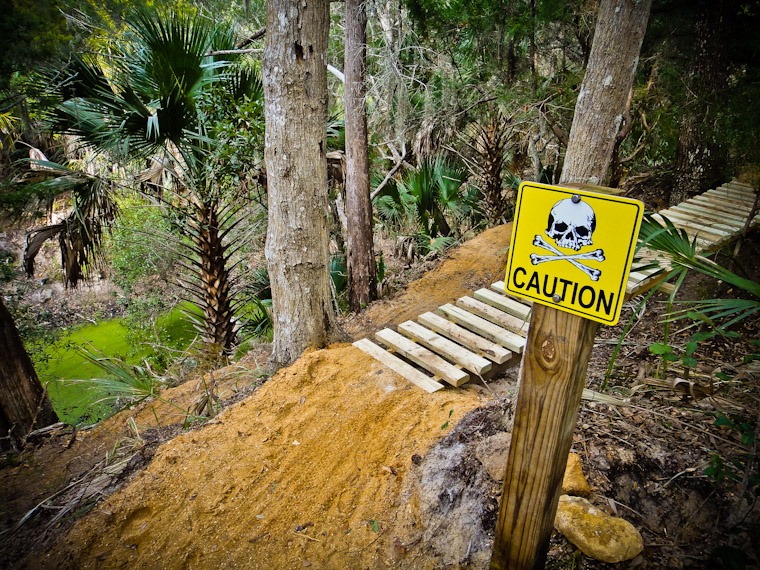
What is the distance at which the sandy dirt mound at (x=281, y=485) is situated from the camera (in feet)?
7.27

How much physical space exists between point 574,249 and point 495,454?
1.61 m

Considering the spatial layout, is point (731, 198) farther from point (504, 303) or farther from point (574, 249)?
point (574, 249)

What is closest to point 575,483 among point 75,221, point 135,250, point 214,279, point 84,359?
point 214,279

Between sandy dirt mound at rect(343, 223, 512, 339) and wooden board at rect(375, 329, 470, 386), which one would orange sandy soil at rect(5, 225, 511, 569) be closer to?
wooden board at rect(375, 329, 470, 386)

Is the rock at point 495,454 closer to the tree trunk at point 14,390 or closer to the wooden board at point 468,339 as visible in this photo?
the wooden board at point 468,339

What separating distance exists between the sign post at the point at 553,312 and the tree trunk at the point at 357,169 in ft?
16.3

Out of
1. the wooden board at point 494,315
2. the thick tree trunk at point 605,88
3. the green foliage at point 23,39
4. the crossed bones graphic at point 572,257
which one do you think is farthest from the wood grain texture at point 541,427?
the green foliage at point 23,39

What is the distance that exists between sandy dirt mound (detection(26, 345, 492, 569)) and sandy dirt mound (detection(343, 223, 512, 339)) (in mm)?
2217

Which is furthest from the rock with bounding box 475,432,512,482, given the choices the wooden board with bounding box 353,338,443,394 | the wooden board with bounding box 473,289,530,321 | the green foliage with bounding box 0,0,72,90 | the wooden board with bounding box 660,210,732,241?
the green foliage with bounding box 0,0,72,90

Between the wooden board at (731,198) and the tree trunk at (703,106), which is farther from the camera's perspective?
the tree trunk at (703,106)

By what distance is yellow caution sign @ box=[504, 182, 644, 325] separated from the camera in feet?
3.95

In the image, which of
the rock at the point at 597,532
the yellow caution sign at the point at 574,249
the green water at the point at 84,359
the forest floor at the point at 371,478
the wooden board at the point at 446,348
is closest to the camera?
the yellow caution sign at the point at 574,249

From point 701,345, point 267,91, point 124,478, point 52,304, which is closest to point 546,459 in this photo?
point 124,478

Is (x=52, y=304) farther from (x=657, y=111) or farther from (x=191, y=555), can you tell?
(x=657, y=111)
